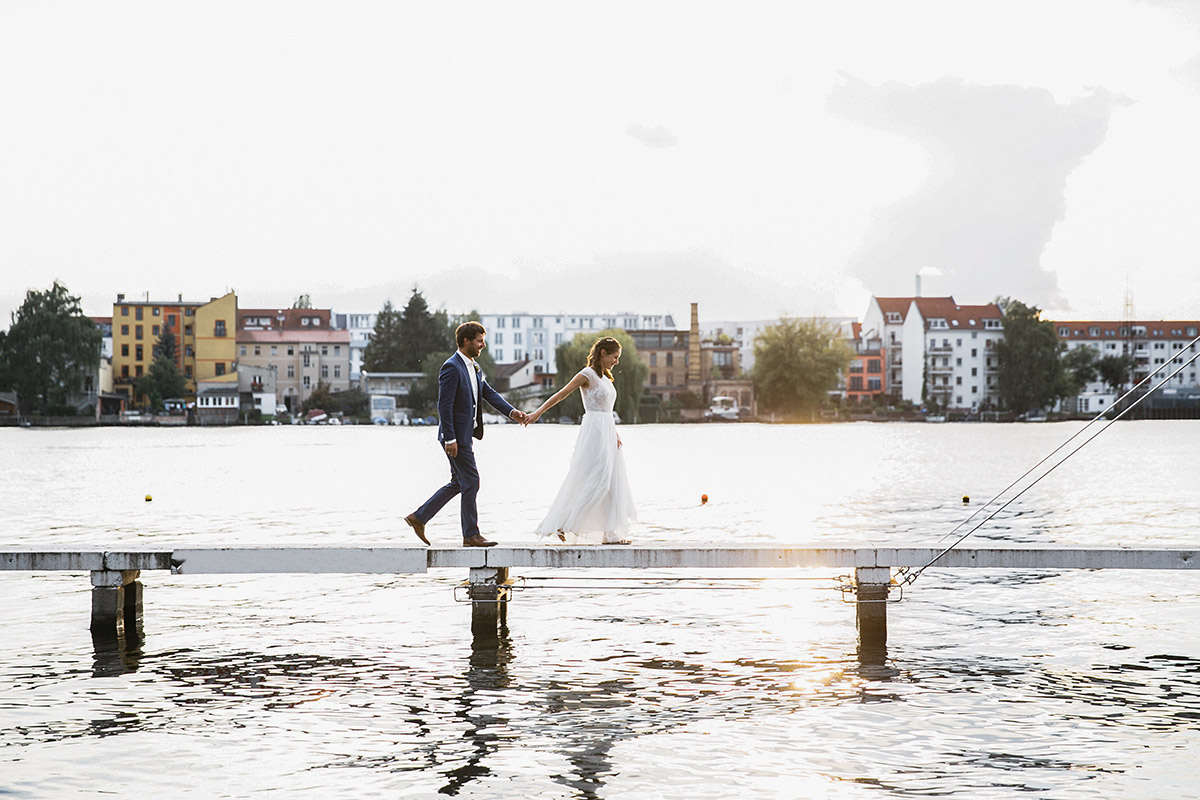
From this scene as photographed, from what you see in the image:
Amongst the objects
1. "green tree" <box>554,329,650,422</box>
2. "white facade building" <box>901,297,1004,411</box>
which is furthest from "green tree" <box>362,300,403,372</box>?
"white facade building" <box>901,297,1004,411</box>

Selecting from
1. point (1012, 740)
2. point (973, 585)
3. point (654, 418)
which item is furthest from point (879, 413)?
point (1012, 740)

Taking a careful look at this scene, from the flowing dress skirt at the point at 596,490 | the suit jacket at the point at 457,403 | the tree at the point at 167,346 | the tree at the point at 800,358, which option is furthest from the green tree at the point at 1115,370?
the suit jacket at the point at 457,403

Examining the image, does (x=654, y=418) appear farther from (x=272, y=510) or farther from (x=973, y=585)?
(x=973, y=585)

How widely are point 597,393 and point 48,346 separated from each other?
433 ft

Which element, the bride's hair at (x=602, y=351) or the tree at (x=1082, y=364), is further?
the tree at (x=1082, y=364)

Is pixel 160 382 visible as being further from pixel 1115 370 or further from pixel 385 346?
pixel 1115 370

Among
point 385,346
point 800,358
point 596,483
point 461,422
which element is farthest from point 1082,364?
point 461,422

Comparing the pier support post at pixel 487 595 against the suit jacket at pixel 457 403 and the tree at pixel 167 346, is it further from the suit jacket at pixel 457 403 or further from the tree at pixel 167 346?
the tree at pixel 167 346

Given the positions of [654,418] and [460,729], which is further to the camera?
[654,418]

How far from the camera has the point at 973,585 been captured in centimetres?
2047

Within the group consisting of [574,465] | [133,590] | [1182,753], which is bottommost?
[1182,753]

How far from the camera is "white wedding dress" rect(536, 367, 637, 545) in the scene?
42.6ft

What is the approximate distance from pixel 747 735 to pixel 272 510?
27.2 m

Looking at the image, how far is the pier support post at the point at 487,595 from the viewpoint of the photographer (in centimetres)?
1316
